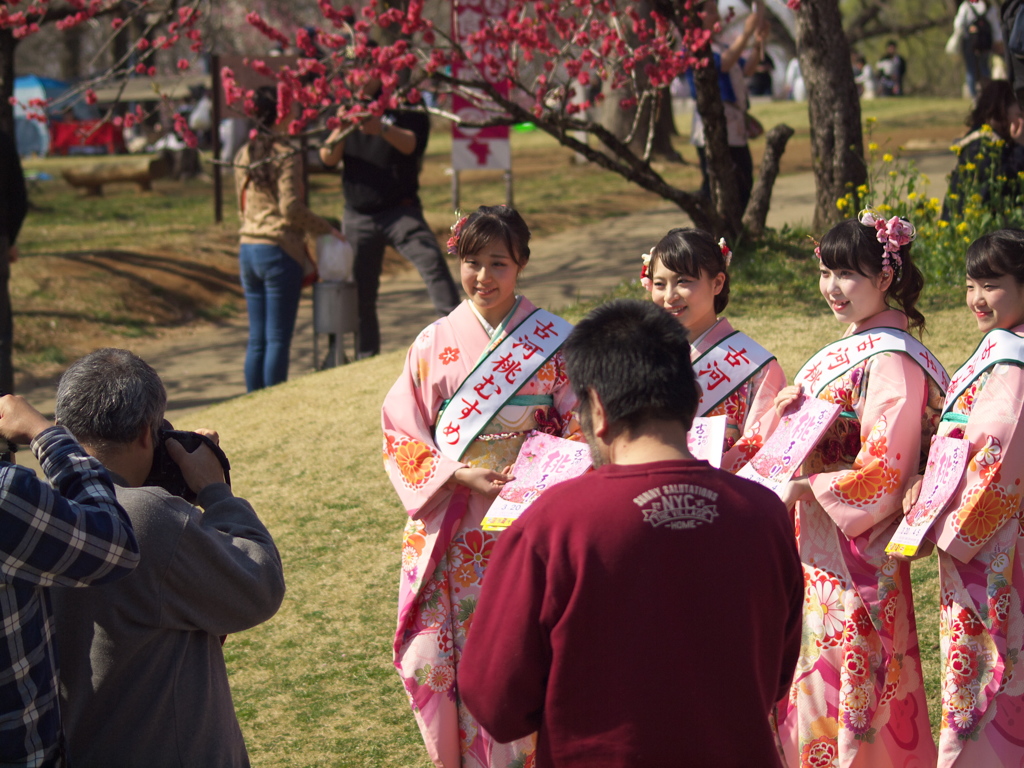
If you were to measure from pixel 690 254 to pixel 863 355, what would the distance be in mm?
525

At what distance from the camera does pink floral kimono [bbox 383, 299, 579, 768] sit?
303cm

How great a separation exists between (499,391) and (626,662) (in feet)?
4.64

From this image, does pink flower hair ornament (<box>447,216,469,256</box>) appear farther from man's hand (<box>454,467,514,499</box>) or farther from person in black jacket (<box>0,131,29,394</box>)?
person in black jacket (<box>0,131,29,394</box>)

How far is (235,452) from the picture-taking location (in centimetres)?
638

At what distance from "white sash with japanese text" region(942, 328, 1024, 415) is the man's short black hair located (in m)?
1.24

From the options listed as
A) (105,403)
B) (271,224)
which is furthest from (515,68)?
(105,403)

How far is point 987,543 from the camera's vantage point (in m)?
2.77

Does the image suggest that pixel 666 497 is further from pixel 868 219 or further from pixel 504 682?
pixel 868 219

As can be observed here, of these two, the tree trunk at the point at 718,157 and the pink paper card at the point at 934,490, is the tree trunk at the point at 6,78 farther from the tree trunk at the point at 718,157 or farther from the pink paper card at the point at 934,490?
the pink paper card at the point at 934,490

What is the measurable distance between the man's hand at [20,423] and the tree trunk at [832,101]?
24.1 feet

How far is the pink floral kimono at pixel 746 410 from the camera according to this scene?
2.98 m

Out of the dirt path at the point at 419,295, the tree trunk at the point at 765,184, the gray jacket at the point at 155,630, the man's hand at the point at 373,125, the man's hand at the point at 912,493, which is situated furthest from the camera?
the dirt path at the point at 419,295

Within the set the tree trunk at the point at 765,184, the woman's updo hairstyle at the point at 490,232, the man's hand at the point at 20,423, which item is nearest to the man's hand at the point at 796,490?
the woman's updo hairstyle at the point at 490,232

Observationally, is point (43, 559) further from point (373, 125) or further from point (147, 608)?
point (373, 125)
